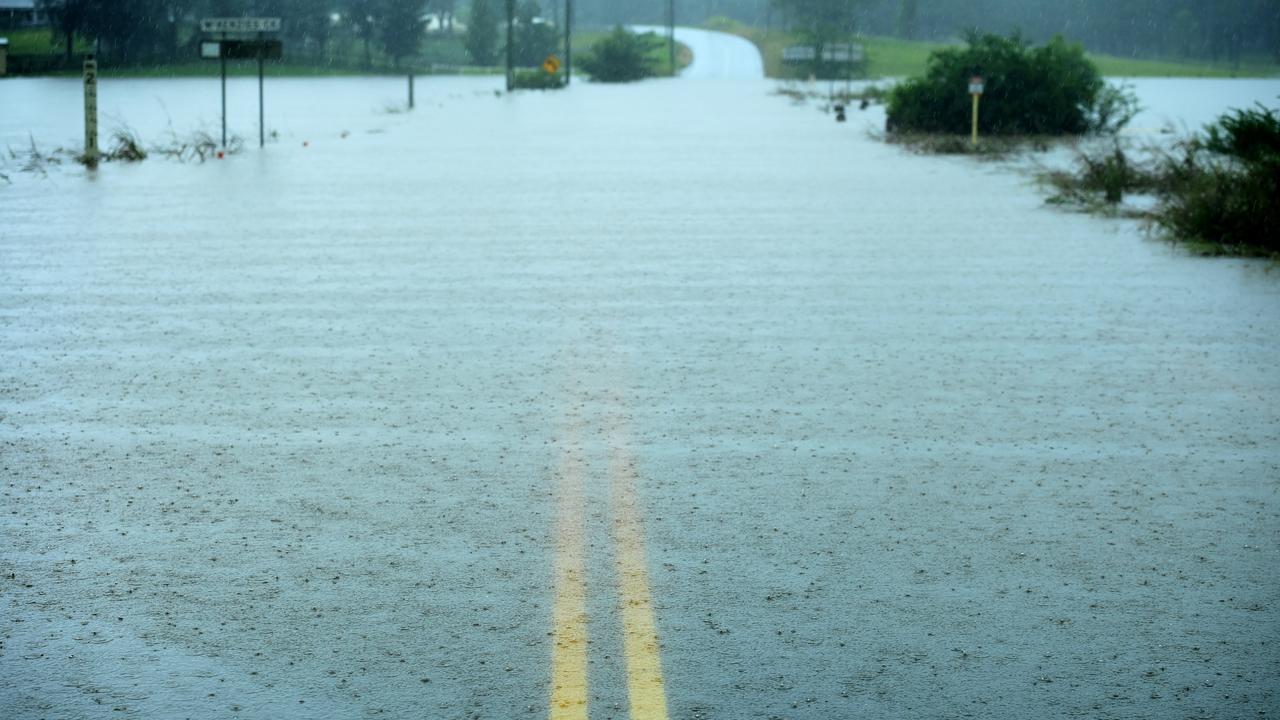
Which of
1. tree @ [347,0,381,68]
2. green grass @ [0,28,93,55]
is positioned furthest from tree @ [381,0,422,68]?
green grass @ [0,28,93,55]

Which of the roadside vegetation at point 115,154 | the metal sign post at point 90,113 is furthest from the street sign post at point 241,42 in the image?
the metal sign post at point 90,113

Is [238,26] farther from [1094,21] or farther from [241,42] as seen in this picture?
[1094,21]

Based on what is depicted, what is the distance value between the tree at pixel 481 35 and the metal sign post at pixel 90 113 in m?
116

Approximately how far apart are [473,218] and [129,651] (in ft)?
46.7

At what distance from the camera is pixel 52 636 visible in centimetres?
552

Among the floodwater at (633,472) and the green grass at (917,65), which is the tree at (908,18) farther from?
the floodwater at (633,472)

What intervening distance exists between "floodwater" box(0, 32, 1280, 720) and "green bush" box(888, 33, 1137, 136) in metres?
24.5

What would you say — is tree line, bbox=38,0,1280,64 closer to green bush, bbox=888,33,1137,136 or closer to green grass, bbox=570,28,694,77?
green grass, bbox=570,28,694,77

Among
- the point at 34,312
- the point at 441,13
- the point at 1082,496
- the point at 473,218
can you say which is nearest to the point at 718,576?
the point at 1082,496

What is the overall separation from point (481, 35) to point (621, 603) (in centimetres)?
14094

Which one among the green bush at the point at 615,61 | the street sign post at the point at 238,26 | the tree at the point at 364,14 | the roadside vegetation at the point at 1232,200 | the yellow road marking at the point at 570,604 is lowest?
the yellow road marking at the point at 570,604

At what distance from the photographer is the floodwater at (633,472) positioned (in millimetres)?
5262

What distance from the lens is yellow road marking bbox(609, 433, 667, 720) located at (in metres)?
4.98

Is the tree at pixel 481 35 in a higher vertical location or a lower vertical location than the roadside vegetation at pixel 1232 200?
higher
